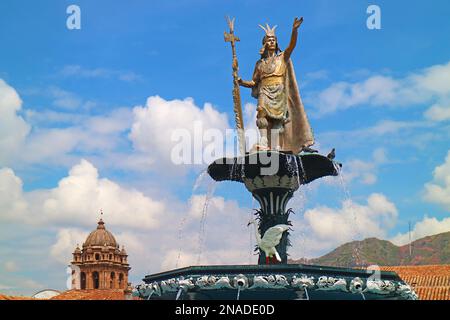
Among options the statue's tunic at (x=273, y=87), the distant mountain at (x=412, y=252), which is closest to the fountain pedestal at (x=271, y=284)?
the statue's tunic at (x=273, y=87)

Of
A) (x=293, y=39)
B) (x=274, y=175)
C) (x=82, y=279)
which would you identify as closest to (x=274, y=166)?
(x=274, y=175)

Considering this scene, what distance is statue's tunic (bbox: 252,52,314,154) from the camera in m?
19.5

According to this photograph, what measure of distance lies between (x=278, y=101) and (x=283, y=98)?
0.20 metres

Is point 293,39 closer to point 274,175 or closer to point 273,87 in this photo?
point 273,87

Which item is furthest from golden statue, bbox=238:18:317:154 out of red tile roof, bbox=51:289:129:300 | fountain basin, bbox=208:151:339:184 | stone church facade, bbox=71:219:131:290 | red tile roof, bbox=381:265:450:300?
stone church facade, bbox=71:219:131:290

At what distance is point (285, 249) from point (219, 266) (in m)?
4.01

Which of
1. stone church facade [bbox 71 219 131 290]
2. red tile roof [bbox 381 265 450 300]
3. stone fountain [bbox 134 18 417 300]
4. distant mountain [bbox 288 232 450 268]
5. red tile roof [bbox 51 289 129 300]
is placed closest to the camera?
stone fountain [bbox 134 18 417 300]

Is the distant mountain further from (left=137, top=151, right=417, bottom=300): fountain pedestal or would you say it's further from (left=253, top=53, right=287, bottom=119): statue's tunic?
(left=137, top=151, right=417, bottom=300): fountain pedestal

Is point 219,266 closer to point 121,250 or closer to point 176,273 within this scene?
point 176,273

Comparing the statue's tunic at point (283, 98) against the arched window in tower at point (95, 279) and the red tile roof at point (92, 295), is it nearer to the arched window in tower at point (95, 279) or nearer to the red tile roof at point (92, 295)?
the red tile roof at point (92, 295)

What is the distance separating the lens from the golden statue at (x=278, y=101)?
1939 cm

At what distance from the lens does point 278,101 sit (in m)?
19.5

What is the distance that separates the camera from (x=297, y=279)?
14.6 metres
